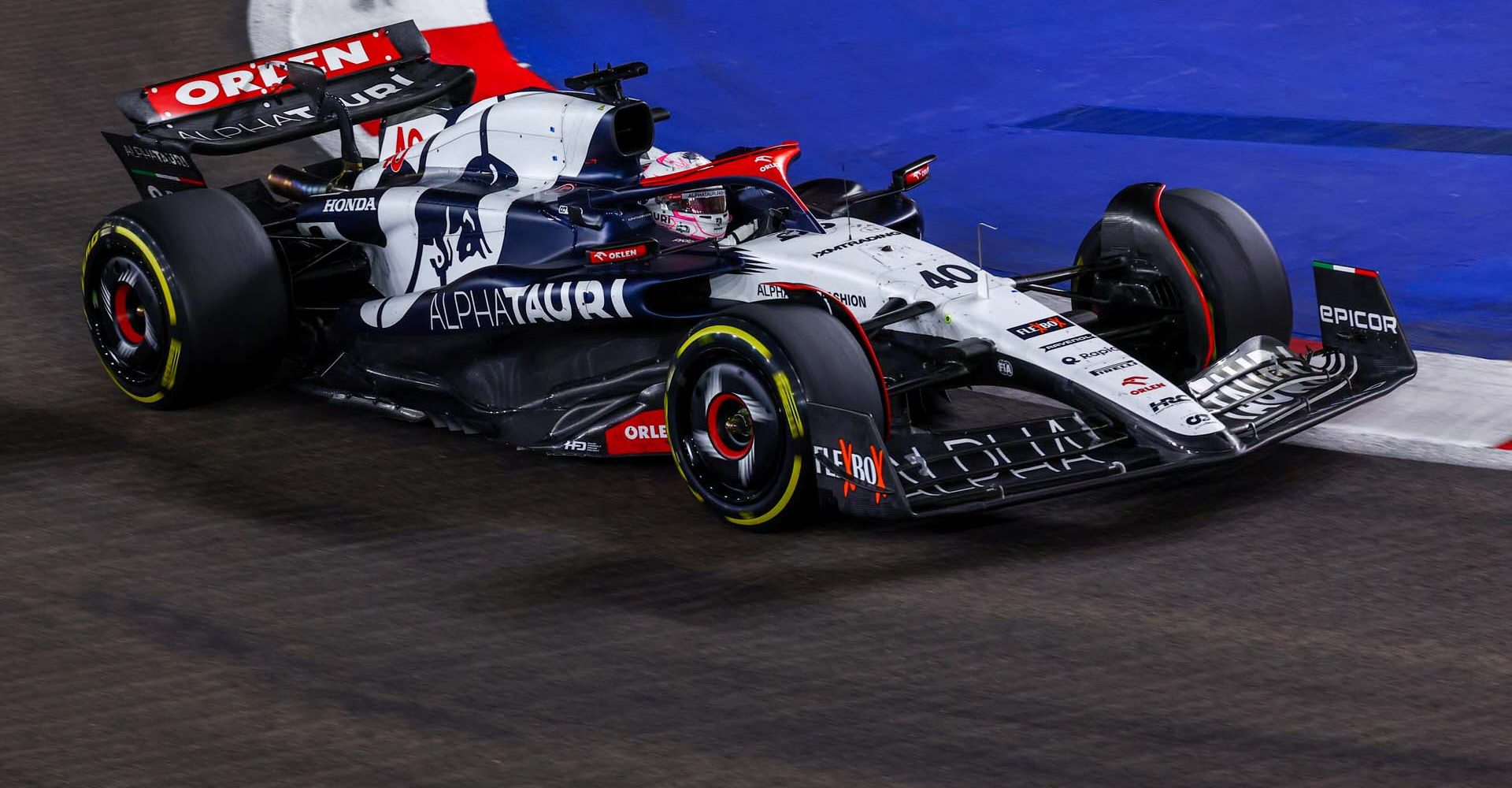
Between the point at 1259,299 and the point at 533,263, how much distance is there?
9.45 feet

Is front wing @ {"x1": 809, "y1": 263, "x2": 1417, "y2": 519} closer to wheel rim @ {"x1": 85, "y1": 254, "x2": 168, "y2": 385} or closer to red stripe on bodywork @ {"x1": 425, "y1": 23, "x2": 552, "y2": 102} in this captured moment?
wheel rim @ {"x1": 85, "y1": 254, "x2": 168, "y2": 385}

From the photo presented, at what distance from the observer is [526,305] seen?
712cm

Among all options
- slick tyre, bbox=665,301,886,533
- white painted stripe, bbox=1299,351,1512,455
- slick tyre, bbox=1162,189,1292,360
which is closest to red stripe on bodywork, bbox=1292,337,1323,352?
white painted stripe, bbox=1299,351,1512,455

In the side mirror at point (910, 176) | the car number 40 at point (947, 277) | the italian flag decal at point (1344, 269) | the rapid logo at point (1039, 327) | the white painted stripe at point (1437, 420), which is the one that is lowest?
the white painted stripe at point (1437, 420)

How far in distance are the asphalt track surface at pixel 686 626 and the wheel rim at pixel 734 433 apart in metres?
0.18

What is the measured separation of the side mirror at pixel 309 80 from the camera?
28.2 feet

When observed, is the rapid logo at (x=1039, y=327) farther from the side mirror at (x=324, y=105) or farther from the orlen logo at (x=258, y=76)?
the orlen logo at (x=258, y=76)

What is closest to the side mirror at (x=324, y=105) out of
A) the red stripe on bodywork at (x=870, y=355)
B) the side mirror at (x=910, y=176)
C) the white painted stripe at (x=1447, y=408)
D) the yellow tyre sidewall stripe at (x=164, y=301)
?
the yellow tyre sidewall stripe at (x=164, y=301)

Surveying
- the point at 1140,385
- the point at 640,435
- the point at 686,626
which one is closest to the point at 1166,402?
the point at 1140,385

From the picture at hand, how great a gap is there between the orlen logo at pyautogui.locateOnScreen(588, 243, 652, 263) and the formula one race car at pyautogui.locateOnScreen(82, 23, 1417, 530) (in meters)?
0.01

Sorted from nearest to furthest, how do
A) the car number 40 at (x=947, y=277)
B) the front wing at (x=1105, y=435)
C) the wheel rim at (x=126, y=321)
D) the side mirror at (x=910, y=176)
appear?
the front wing at (x=1105, y=435)
the car number 40 at (x=947, y=277)
the side mirror at (x=910, y=176)
the wheel rim at (x=126, y=321)

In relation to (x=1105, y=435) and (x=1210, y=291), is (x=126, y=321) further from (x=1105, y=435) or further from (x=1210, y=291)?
(x=1210, y=291)

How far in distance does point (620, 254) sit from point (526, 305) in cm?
52

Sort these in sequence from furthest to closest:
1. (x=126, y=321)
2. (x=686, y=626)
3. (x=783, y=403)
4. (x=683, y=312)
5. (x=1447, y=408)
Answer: (x=126, y=321)
(x=1447, y=408)
(x=683, y=312)
(x=783, y=403)
(x=686, y=626)
